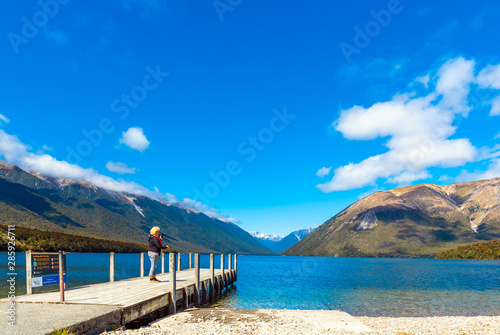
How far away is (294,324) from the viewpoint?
16.3 m

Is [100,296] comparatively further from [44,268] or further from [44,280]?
[44,268]

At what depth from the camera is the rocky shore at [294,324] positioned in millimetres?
14617

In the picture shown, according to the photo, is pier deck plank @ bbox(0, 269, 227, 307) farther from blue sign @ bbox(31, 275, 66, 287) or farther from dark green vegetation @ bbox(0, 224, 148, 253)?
dark green vegetation @ bbox(0, 224, 148, 253)

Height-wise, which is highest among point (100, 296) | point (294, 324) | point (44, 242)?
point (100, 296)

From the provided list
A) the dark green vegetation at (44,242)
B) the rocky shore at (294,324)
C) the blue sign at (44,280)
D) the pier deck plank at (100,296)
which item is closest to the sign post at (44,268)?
the blue sign at (44,280)

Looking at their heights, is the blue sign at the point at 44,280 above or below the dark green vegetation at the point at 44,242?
above

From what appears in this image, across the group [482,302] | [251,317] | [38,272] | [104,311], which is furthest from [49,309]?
[482,302]

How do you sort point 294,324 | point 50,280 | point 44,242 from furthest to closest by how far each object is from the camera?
point 44,242, point 294,324, point 50,280

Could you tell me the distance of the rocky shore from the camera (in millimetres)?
14617

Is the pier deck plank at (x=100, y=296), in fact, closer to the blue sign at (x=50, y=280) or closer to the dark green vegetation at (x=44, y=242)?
the blue sign at (x=50, y=280)

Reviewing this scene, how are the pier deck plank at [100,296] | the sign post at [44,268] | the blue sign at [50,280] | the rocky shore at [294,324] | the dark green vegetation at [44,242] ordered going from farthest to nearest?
the dark green vegetation at [44,242] → the blue sign at [50,280] → the sign post at [44,268] → the rocky shore at [294,324] → the pier deck plank at [100,296]

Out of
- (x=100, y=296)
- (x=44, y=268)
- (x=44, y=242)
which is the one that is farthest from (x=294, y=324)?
(x=44, y=242)

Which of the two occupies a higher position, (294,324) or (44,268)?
(44,268)

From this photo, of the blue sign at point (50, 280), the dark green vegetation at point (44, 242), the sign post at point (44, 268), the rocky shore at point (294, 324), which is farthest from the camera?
the dark green vegetation at point (44, 242)
